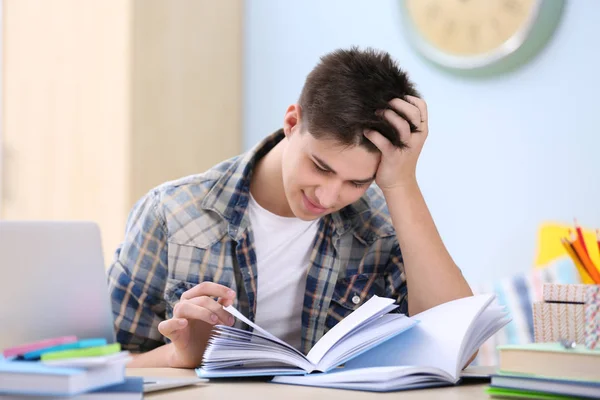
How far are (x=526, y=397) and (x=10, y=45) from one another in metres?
2.58

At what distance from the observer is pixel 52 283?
92 cm

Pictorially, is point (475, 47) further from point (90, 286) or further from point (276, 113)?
point (90, 286)

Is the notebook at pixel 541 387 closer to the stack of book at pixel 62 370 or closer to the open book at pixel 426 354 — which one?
the open book at pixel 426 354

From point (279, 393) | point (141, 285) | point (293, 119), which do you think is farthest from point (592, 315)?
point (141, 285)

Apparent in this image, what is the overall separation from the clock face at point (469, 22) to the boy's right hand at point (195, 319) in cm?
151

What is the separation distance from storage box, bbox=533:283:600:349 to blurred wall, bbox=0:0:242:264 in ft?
6.44

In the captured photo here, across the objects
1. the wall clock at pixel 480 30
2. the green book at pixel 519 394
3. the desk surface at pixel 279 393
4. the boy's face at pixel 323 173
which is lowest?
the desk surface at pixel 279 393

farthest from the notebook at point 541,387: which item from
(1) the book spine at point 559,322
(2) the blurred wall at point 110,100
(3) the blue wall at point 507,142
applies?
(2) the blurred wall at point 110,100

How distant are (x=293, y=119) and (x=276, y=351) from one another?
0.51 meters

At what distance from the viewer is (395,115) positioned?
1.35m

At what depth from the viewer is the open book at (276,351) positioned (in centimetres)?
103

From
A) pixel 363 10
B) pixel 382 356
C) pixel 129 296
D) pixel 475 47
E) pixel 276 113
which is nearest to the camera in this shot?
pixel 382 356

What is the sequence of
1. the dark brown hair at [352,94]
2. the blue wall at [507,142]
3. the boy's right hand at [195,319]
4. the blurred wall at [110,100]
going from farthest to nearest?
the blurred wall at [110,100], the blue wall at [507,142], the dark brown hair at [352,94], the boy's right hand at [195,319]

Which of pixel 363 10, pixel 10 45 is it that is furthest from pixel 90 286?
pixel 10 45
